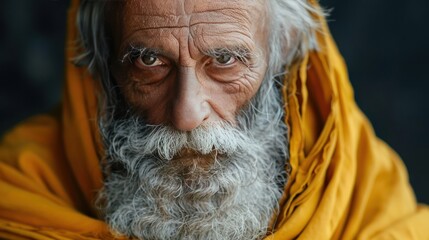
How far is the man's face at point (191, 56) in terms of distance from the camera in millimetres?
2830

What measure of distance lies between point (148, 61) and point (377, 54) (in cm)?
187

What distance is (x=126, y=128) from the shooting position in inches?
121

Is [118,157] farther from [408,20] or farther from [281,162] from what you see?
[408,20]

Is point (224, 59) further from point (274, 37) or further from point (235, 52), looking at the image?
point (274, 37)

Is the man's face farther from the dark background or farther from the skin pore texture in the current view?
the dark background

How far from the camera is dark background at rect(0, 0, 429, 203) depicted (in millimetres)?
4406

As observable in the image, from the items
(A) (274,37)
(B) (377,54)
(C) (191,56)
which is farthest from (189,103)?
(B) (377,54)

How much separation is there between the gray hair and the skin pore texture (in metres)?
0.08

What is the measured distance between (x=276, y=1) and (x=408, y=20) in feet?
4.93

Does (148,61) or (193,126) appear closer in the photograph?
(193,126)

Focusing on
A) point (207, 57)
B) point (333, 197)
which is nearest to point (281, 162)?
point (333, 197)

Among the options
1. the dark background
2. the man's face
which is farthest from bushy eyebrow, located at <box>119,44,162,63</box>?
the dark background

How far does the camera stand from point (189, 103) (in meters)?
2.75

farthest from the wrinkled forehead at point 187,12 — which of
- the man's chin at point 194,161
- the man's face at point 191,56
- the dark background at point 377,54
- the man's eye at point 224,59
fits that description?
the dark background at point 377,54
